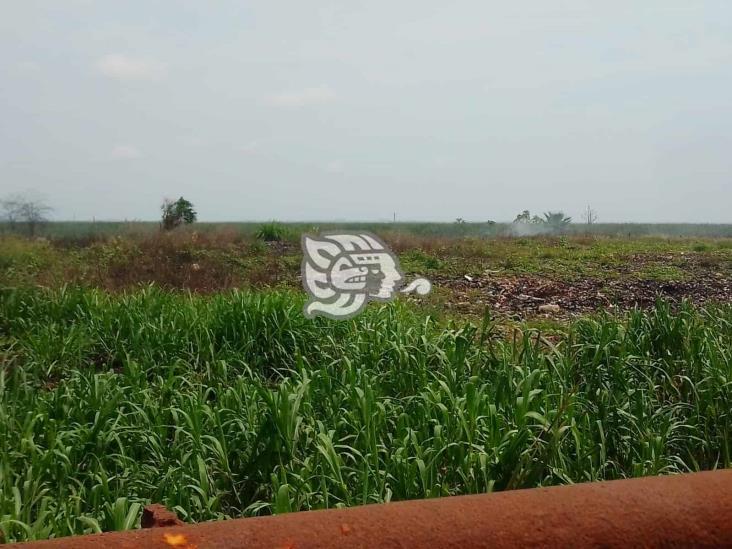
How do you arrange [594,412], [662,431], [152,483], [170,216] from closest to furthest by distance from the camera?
[152,483], [662,431], [594,412], [170,216]

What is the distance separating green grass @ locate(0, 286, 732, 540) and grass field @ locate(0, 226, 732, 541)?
10 mm

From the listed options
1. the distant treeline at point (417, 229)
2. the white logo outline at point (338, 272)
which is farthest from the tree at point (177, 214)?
the white logo outline at point (338, 272)

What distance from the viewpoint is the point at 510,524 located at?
3.70ft

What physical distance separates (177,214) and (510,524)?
7.30 metres

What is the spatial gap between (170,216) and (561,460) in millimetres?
6260

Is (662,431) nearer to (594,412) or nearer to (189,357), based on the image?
(594,412)

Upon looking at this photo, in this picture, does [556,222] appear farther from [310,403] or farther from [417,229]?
[310,403]

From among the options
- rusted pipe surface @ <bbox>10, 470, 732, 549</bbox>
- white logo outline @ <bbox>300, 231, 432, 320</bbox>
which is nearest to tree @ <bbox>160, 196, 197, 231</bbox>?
white logo outline @ <bbox>300, 231, 432, 320</bbox>

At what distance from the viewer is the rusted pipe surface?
3.43ft

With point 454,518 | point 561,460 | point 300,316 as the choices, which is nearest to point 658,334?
point 561,460

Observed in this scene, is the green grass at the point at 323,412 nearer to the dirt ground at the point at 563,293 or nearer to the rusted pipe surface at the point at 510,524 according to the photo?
the rusted pipe surface at the point at 510,524

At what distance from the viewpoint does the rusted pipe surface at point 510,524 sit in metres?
1.05

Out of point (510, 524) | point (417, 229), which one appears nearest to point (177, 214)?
point (417, 229)

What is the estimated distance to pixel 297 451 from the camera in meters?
2.73
